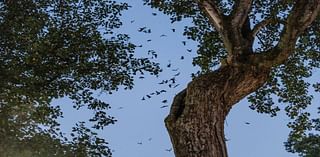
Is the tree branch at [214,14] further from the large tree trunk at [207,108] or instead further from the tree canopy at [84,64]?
the tree canopy at [84,64]

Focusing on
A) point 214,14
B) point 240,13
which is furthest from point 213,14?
point 240,13

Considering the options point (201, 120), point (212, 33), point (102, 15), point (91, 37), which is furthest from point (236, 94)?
point (102, 15)

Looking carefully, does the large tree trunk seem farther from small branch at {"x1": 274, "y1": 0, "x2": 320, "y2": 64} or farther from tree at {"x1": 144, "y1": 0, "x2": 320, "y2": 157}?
small branch at {"x1": 274, "y1": 0, "x2": 320, "y2": 64}

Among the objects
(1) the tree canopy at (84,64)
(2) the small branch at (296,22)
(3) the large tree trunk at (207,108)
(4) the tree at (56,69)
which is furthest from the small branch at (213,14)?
(4) the tree at (56,69)

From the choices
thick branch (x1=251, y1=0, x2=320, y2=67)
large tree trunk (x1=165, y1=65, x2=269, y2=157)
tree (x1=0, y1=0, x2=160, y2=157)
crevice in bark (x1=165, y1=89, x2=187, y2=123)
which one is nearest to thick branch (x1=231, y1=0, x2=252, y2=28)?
thick branch (x1=251, y1=0, x2=320, y2=67)

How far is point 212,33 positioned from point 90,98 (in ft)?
9.03

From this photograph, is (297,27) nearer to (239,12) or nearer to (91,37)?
(239,12)

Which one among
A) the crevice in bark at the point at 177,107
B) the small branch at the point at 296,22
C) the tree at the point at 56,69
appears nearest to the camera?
the crevice in bark at the point at 177,107

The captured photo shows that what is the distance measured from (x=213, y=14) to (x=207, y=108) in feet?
5.07

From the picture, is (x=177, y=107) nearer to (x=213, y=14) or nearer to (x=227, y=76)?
(x=227, y=76)

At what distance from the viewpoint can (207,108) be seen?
6117mm

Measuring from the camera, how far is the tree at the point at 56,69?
9.12 m

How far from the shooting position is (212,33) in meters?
9.77

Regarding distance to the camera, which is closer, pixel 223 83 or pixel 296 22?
pixel 223 83
